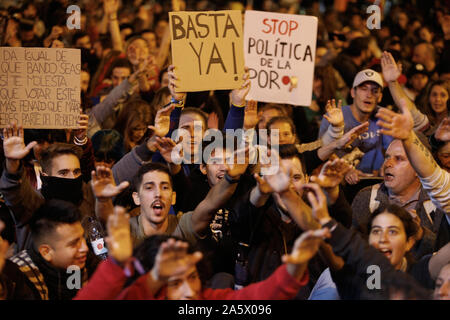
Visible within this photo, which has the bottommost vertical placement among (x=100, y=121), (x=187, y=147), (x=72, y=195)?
(x=72, y=195)

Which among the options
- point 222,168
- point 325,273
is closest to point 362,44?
point 222,168

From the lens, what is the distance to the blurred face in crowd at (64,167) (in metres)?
5.39

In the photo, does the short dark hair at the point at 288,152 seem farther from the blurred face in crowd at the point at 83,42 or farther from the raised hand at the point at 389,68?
the blurred face in crowd at the point at 83,42

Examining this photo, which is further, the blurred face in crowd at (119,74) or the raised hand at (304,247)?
the blurred face in crowd at (119,74)

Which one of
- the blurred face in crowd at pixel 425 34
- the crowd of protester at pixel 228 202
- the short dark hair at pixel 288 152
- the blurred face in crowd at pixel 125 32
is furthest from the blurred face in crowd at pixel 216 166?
the blurred face in crowd at pixel 425 34

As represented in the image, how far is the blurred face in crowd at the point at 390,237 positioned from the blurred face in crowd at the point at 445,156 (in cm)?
160

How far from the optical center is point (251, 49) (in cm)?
648

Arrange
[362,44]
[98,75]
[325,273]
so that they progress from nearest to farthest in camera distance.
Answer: [325,273], [98,75], [362,44]

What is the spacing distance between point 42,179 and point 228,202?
1366mm

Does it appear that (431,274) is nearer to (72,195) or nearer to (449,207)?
(449,207)

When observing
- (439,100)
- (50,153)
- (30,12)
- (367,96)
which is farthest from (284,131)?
(30,12)

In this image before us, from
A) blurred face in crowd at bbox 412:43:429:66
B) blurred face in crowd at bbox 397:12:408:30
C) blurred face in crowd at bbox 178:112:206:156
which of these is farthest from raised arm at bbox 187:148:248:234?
blurred face in crowd at bbox 397:12:408:30

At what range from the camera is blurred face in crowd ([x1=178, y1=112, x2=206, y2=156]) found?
20.0 ft

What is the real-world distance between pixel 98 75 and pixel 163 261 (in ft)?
20.1
